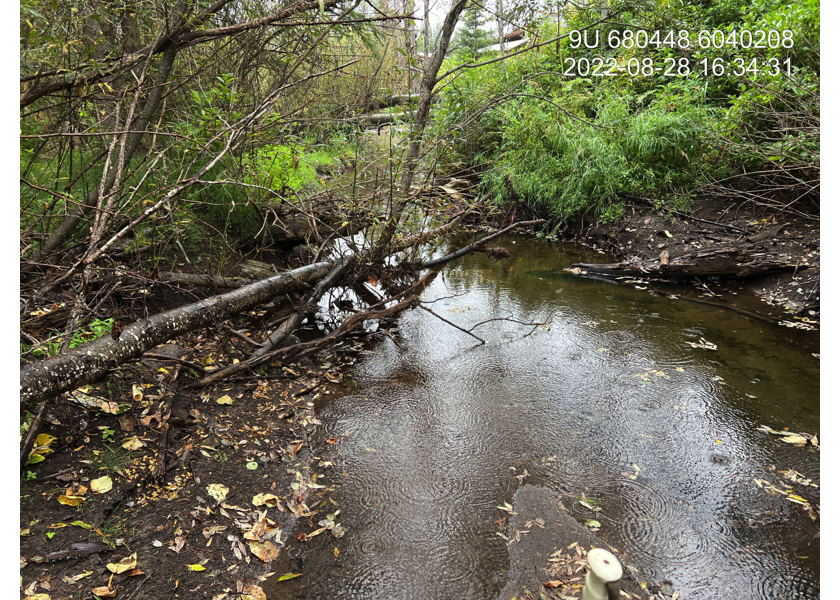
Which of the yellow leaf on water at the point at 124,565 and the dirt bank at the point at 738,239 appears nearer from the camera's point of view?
the yellow leaf on water at the point at 124,565

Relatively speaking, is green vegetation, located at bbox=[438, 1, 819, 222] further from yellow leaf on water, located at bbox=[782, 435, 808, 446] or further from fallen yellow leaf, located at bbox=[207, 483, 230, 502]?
fallen yellow leaf, located at bbox=[207, 483, 230, 502]

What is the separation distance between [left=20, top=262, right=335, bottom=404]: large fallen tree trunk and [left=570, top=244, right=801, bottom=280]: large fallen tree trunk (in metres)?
4.85

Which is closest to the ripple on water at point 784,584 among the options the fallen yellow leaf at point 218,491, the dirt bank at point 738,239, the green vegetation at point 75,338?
the fallen yellow leaf at point 218,491

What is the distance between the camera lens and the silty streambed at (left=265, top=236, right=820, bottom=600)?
227cm

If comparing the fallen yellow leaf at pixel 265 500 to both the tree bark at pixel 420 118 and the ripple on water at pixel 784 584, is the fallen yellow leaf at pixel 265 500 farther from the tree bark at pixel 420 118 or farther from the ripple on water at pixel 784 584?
the tree bark at pixel 420 118

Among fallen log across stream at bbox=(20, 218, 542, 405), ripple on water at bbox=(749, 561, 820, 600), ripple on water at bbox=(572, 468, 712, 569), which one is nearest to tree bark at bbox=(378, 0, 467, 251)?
fallen log across stream at bbox=(20, 218, 542, 405)

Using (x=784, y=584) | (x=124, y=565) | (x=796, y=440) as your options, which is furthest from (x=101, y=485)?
(x=796, y=440)

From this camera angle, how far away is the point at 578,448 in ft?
10.2

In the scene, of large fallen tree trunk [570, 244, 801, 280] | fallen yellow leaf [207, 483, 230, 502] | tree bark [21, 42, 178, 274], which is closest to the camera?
fallen yellow leaf [207, 483, 230, 502]

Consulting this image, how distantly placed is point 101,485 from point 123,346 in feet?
2.31

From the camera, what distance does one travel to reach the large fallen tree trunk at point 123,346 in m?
2.11

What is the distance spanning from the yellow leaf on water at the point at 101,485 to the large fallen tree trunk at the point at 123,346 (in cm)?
50

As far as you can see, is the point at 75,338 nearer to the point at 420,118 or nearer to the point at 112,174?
the point at 112,174

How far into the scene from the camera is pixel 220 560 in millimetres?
2170
